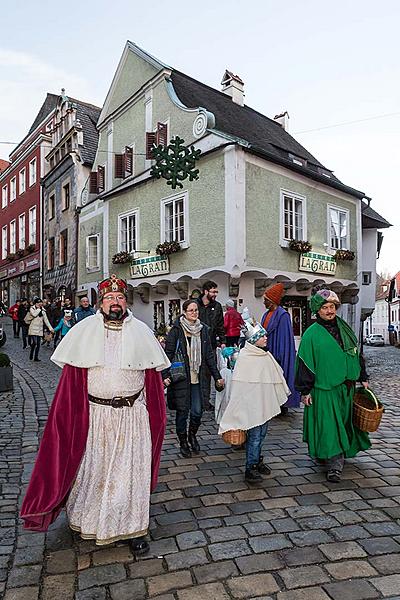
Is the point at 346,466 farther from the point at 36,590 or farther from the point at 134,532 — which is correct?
the point at 36,590

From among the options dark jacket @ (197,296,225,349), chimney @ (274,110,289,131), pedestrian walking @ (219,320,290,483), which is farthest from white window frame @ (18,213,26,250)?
pedestrian walking @ (219,320,290,483)

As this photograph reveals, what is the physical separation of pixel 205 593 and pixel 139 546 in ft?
2.10

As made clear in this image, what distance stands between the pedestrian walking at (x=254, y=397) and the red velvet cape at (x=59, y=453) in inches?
70.1

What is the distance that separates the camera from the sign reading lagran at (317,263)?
16031 mm

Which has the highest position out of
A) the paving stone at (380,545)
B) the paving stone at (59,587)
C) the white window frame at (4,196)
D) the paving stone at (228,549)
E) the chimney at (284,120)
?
the chimney at (284,120)

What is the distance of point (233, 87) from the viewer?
846 inches

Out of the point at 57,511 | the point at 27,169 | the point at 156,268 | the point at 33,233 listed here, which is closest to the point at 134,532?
the point at 57,511

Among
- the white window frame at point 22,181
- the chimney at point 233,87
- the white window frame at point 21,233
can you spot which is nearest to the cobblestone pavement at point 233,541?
the chimney at point 233,87

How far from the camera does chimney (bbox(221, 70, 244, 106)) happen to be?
21469mm

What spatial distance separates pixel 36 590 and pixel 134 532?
0.65m

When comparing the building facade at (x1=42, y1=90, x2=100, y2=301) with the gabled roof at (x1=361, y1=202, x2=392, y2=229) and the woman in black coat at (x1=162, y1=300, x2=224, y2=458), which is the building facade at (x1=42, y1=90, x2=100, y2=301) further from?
the woman in black coat at (x1=162, y1=300, x2=224, y2=458)

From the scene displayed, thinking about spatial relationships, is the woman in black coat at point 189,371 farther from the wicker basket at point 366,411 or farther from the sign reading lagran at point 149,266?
the sign reading lagran at point 149,266

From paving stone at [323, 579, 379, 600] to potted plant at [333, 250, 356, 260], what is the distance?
1520 cm

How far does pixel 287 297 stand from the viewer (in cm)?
1630
